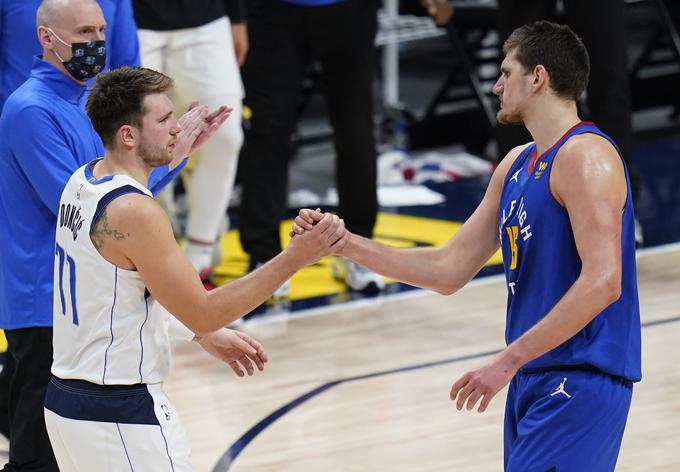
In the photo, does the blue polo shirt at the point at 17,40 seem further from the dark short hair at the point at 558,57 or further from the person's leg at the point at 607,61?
the person's leg at the point at 607,61

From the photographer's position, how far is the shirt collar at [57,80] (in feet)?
13.6

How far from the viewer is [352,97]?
6797 mm

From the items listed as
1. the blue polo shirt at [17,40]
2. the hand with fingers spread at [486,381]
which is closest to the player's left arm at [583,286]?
the hand with fingers spread at [486,381]

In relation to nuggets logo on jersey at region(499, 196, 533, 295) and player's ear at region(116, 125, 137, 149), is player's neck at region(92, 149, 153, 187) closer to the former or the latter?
player's ear at region(116, 125, 137, 149)

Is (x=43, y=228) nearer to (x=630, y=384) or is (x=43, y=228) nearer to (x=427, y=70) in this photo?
(x=630, y=384)

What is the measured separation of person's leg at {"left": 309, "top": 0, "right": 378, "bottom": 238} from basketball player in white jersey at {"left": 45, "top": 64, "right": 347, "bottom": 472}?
10.6 feet

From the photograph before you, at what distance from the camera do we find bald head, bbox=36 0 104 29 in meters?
4.20

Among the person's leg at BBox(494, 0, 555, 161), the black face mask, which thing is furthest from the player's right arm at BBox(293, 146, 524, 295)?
the person's leg at BBox(494, 0, 555, 161)

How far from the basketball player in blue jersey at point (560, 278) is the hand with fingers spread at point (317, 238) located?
0.7 inches

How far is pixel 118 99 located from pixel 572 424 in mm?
1424

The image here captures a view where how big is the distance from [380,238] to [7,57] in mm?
3414

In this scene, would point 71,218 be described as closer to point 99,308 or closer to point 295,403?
point 99,308

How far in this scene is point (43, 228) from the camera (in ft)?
13.5

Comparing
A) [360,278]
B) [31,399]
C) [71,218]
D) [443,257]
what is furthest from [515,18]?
[71,218]
